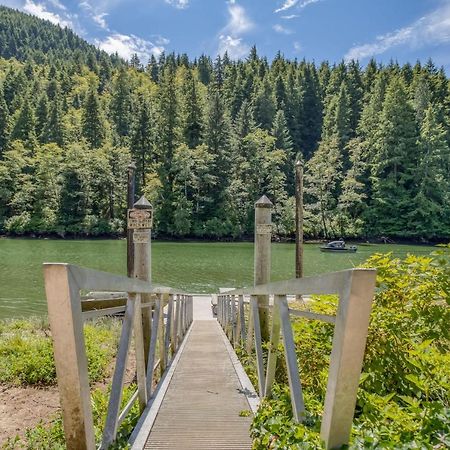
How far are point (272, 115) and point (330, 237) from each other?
1129 inches

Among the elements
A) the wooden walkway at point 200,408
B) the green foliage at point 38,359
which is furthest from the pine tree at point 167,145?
the wooden walkway at point 200,408

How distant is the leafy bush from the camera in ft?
5.05

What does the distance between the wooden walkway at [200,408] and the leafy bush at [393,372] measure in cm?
37

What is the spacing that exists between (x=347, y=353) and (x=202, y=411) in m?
2.03

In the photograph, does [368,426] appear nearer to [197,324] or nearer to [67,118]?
[197,324]

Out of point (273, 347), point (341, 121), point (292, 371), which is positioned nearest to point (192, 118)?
point (341, 121)

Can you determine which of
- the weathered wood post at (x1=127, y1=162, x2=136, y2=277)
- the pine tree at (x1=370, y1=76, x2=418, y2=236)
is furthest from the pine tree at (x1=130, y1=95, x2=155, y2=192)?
the weathered wood post at (x1=127, y1=162, x2=136, y2=277)

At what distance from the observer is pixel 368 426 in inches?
65.5

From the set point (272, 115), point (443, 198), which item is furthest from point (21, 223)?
point (443, 198)

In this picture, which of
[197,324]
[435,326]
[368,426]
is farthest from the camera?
[197,324]

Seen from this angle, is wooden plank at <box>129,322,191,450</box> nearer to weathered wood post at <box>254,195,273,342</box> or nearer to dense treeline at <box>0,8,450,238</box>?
weathered wood post at <box>254,195,273,342</box>

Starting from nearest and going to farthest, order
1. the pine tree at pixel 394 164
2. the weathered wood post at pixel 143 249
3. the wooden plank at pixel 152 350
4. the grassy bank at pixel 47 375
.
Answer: the wooden plank at pixel 152 350 < the grassy bank at pixel 47 375 < the weathered wood post at pixel 143 249 < the pine tree at pixel 394 164

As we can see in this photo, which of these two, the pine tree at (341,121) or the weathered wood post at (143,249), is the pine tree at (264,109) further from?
the weathered wood post at (143,249)

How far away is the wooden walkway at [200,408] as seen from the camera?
2.39 m
